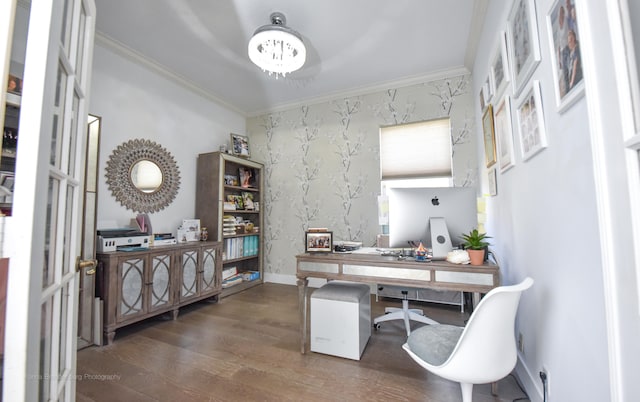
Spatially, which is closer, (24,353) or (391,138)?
(24,353)

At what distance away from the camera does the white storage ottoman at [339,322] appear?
1.91m

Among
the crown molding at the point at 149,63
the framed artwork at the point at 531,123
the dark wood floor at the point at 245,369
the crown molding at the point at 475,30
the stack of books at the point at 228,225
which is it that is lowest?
the dark wood floor at the point at 245,369

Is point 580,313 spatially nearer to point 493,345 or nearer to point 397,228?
point 493,345

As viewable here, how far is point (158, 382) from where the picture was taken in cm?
168

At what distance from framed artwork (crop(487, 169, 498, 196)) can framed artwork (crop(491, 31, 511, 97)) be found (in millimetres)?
664

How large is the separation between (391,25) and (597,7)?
212 centimetres

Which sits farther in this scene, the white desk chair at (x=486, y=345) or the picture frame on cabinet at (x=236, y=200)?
the picture frame on cabinet at (x=236, y=200)

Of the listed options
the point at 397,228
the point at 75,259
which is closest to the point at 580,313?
the point at 397,228

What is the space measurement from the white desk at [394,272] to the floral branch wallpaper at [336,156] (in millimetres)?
1659

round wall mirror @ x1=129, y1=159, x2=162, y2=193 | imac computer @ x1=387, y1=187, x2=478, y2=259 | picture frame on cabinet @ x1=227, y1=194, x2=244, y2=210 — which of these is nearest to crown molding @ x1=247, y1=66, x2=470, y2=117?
picture frame on cabinet @ x1=227, y1=194, x2=244, y2=210

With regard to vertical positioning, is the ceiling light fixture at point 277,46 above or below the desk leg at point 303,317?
above

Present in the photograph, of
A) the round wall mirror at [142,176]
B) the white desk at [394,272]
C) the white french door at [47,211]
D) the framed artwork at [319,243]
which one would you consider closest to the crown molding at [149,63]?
the round wall mirror at [142,176]

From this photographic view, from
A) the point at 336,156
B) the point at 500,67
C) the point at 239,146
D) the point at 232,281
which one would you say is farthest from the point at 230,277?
the point at 500,67

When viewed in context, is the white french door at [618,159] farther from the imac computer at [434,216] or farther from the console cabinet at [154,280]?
the console cabinet at [154,280]
